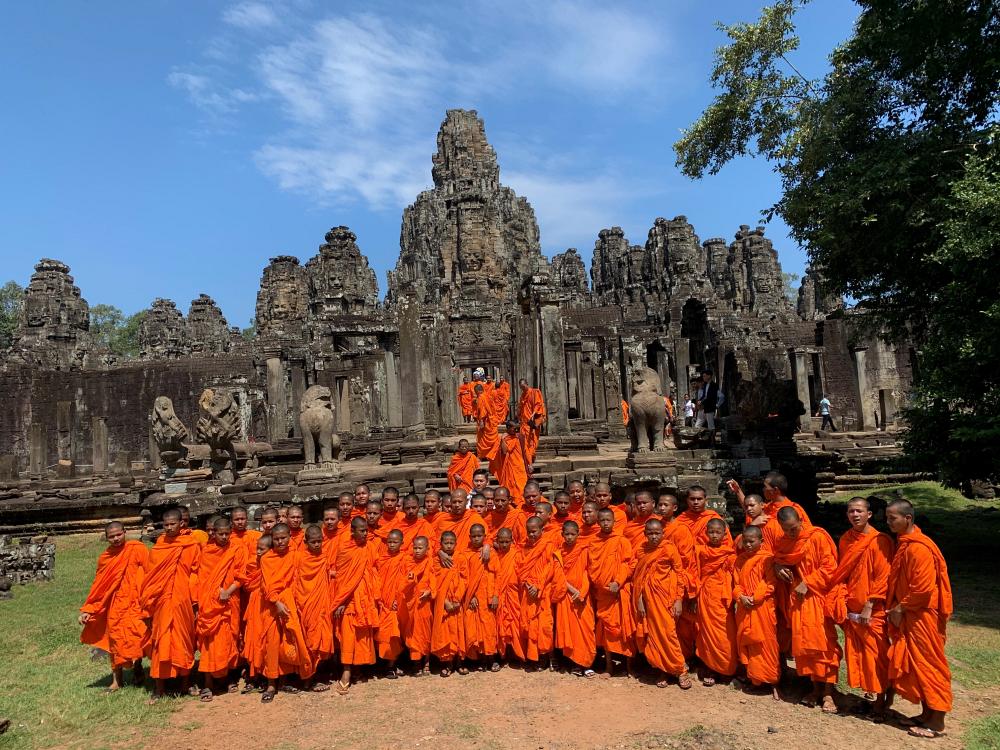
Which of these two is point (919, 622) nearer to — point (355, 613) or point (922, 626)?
point (922, 626)

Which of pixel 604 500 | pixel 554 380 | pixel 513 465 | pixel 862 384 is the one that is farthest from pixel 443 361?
pixel 604 500

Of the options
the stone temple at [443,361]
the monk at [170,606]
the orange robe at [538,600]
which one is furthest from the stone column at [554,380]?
the monk at [170,606]

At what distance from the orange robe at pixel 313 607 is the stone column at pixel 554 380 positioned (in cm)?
812

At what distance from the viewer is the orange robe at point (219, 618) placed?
5.00 metres

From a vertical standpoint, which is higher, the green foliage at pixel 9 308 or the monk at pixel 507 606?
the green foliage at pixel 9 308

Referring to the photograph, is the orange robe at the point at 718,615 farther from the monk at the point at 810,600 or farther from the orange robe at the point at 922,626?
the orange robe at the point at 922,626

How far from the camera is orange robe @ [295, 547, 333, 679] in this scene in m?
4.99

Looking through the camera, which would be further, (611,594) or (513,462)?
(513,462)

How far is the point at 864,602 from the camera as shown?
4.16 m

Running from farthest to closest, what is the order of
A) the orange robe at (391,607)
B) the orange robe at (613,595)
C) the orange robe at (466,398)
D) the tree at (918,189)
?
the orange robe at (466,398) → the tree at (918,189) → the orange robe at (391,607) → the orange robe at (613,595)

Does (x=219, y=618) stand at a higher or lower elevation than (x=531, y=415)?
lower

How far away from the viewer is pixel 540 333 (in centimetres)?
1353

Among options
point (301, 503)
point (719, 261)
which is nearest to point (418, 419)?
point (301, 503)

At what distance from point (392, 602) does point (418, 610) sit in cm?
21
